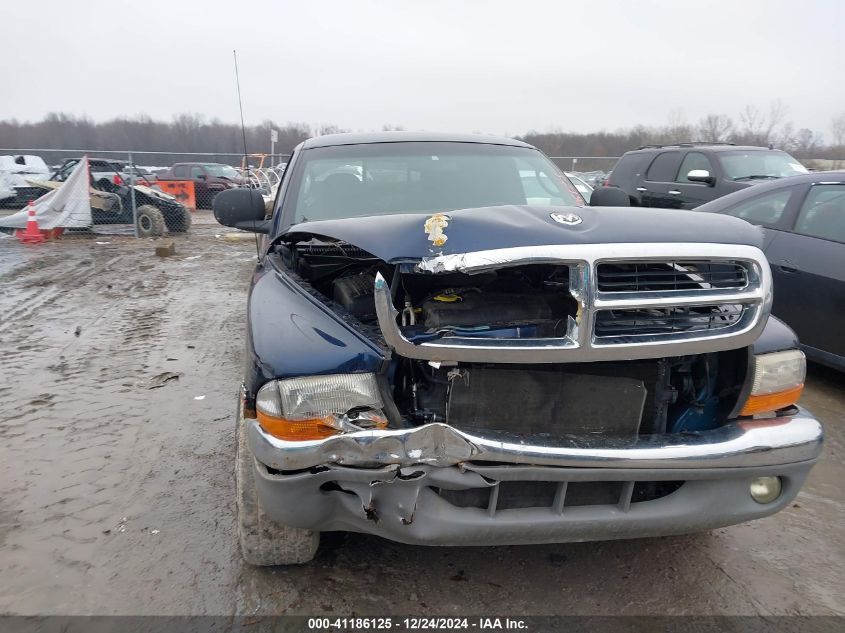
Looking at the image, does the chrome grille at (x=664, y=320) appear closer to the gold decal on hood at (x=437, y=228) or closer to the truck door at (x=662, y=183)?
the gold decal on hood at (x=437, y=228)

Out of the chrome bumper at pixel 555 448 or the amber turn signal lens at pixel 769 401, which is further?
the amber turn signal lens at pixel 769 401

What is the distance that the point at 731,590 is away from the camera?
229 cm

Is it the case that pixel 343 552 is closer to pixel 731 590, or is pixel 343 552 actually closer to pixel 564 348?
pixel 564 348

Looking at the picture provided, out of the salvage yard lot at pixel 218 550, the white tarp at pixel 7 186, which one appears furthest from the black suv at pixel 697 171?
the white tarp at pixel 7 186

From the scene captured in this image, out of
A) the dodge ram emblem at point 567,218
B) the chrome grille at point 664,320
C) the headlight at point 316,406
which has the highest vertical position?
the dodge ram emblem at point 567,218

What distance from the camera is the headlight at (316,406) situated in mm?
1875

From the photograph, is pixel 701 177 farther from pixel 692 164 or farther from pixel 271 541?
pixel 271 541

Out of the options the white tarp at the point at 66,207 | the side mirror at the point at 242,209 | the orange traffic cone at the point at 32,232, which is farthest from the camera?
the white tarp at the point at 66,207

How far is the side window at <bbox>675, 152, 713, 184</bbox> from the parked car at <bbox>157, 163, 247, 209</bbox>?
15.8 metres

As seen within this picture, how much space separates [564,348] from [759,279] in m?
0.75

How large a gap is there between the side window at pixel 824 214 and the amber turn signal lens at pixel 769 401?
8.65ft

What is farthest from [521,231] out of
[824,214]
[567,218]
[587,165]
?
[587,165]

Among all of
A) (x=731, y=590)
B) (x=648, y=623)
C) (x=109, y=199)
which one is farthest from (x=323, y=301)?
(x=109, y=199)

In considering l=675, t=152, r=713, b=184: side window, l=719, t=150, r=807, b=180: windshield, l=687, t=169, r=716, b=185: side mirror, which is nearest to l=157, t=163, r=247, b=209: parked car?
l=675, t=152, r=713, b=184: side window
